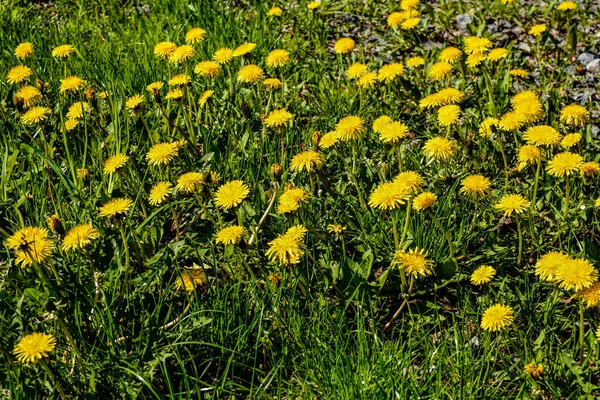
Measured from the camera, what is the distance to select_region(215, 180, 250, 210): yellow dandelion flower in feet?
8.32

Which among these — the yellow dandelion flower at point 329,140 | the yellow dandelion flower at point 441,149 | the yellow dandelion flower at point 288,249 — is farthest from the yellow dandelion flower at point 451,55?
the yellow dandelion flower at point 288,249

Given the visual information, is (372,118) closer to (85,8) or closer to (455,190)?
(455,190)

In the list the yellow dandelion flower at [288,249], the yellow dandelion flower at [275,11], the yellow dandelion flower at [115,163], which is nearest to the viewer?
the yellow dandelion flower at [288,249]

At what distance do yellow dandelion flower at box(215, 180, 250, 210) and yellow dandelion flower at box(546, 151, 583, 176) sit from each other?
1.07 meters

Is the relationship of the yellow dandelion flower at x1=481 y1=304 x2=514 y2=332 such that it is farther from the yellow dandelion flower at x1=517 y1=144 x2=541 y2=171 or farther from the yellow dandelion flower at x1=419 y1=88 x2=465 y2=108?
the yellow dandelion flower at x1=419 y1=88 x2=465 y2=108

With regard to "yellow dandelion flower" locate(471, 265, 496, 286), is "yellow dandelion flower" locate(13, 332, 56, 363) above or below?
above

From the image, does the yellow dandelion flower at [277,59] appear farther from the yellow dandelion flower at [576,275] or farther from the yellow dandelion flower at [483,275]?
the yellow dandelion flower at [576,275]

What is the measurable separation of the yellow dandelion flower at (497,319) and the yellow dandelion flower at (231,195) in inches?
35.0

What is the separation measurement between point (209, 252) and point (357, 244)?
559 mm

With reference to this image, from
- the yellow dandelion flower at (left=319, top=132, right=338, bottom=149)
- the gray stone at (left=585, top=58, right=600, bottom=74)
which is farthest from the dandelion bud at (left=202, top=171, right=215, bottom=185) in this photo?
the gray stone at (left=585, top=58, right=600, bottom=74)

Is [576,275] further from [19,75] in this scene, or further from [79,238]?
Result: [19,75]

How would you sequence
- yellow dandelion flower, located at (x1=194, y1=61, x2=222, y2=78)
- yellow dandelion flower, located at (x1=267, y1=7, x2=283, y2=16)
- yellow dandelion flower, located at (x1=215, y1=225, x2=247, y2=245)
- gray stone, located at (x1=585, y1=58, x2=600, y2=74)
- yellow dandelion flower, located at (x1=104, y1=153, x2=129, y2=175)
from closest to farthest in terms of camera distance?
yellow dandelion flower, located at (x1=215, y1=225, x2=247, y2=245), yellow dandelion flower, located at (x1=104, y1=153, x2=129, y2=175), yellow dandelion flower, located at (x1=194, y1=61, x2=222, y2=78), gray stone, located at (x1=585, y1=58, x2=600, y2=74), yellow dandelion flower, located at (x1=267, y1=7, x2=283, y2=16)

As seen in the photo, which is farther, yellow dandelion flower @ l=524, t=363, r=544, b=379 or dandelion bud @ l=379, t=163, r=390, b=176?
dandelion bud @ l=379, t=163, r=390, b=176

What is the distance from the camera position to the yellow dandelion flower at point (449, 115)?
2.95 m
